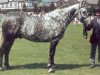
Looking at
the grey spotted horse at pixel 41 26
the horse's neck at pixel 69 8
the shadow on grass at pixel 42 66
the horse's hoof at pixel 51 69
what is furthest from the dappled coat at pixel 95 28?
the horse's hoof at pixel 51 69

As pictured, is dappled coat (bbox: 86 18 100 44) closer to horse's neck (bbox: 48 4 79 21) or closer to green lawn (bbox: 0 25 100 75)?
horse's neck (bbox: 48 4 79 21)

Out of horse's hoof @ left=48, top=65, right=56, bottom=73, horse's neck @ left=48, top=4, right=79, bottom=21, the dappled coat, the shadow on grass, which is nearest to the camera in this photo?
horse's hoof @ left=48, top=65, right=56, bottom=73

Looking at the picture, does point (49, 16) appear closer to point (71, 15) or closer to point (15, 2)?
point (71, 15)

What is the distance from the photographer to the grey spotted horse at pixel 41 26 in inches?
500

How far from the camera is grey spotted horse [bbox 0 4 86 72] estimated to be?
41.7 ft

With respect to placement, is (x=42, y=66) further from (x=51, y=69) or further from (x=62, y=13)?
(x=62, y=13)

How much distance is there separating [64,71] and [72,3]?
2.51 m

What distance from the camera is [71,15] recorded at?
12.9 metres

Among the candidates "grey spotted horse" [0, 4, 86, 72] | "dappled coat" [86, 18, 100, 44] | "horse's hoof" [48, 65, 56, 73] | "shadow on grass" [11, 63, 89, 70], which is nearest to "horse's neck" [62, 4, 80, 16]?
"grey spotted horse" [0, 4, 86, 72]

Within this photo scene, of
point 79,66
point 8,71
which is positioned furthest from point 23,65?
point 79,66

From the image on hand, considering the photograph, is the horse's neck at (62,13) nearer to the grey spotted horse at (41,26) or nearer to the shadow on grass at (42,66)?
the grey spotted horse at (41,26)

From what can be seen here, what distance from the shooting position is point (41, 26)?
41.7 feet

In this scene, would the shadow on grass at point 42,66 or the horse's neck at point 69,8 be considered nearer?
the horse's neck at point 69,8

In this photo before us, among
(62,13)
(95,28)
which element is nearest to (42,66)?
(62,13)
